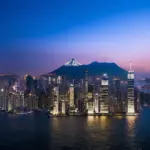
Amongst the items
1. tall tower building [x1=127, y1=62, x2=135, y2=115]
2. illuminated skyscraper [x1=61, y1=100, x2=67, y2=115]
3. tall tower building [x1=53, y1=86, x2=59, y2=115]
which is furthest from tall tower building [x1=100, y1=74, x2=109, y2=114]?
tall tower building [x1=53, y1=86, x2=59, y2=115]

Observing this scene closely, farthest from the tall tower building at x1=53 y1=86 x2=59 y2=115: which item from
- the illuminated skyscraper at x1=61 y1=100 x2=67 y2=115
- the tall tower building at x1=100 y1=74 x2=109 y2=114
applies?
the tall tower building at x1=100 y1=74 x2=109 y2=114

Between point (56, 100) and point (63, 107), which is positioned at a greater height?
point (56, 100)

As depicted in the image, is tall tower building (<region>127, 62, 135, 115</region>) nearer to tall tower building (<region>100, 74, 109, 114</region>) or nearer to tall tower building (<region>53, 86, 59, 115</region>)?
tall tower building (<region>100, 74, 109, 114</region>)

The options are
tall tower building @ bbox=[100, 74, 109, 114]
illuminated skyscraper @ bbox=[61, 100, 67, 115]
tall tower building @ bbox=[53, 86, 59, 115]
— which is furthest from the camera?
tall tower building @ bbox=[100, 74, 109, 114]

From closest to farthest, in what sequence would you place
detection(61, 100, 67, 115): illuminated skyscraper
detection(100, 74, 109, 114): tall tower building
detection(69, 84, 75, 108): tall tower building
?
detection(61, 100, 67, 115): illuminated skyscraper
detection(69, 84, 75, 108): tall tower building
detection(100, 74, 109, 114): tall tower building

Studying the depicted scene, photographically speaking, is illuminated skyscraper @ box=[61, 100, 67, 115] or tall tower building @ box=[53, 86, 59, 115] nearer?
tall tower building @ box=[53, 86, 59, 115]

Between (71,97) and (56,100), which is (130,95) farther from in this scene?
(56,100)

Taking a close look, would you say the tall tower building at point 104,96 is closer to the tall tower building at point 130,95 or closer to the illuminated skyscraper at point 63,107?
the tall tower building at point 130,95

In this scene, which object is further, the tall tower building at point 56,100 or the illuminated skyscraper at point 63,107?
the illuminated skyscraper at point 63,107

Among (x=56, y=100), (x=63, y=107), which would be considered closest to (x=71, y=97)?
(x=56, y=100)

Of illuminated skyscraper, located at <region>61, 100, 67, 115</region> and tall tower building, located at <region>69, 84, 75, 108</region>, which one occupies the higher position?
tall tower building, located at <region>69, 84, 75, 108</region>

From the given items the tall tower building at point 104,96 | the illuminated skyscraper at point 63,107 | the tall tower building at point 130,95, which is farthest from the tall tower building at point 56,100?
the tall tower building at point 130,95

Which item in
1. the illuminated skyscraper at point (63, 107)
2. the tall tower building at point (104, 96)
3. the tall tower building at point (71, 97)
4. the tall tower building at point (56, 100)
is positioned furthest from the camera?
the tall tower building at point (104, 96)
